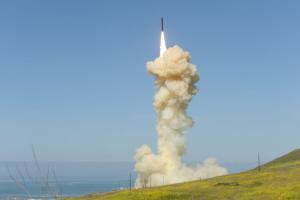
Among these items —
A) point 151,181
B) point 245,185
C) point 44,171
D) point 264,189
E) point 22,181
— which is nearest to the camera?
point 22,181

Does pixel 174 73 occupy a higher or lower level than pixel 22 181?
higher

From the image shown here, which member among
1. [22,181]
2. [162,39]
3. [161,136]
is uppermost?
[162,39]

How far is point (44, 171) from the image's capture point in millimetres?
32781

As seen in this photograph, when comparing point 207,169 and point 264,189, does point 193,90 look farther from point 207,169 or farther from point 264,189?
point 264,189

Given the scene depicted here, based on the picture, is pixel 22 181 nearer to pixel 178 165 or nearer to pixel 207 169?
pixel 178 165

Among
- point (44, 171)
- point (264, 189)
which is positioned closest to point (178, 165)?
point (264, 189)

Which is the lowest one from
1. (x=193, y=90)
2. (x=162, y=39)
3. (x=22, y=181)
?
(x=22, y=181)

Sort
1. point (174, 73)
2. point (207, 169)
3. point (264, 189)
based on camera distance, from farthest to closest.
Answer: point (207, 169) < point (174, 73) < point (264, 189)

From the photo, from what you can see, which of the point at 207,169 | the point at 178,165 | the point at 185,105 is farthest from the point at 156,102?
the point at 207,169

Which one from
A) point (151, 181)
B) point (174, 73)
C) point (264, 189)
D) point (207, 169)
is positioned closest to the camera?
point (264, 189)

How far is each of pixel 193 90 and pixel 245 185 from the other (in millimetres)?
53063

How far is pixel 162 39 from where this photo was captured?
16512cm

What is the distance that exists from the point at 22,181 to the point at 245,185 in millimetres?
95101

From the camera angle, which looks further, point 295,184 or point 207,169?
point 207,169
